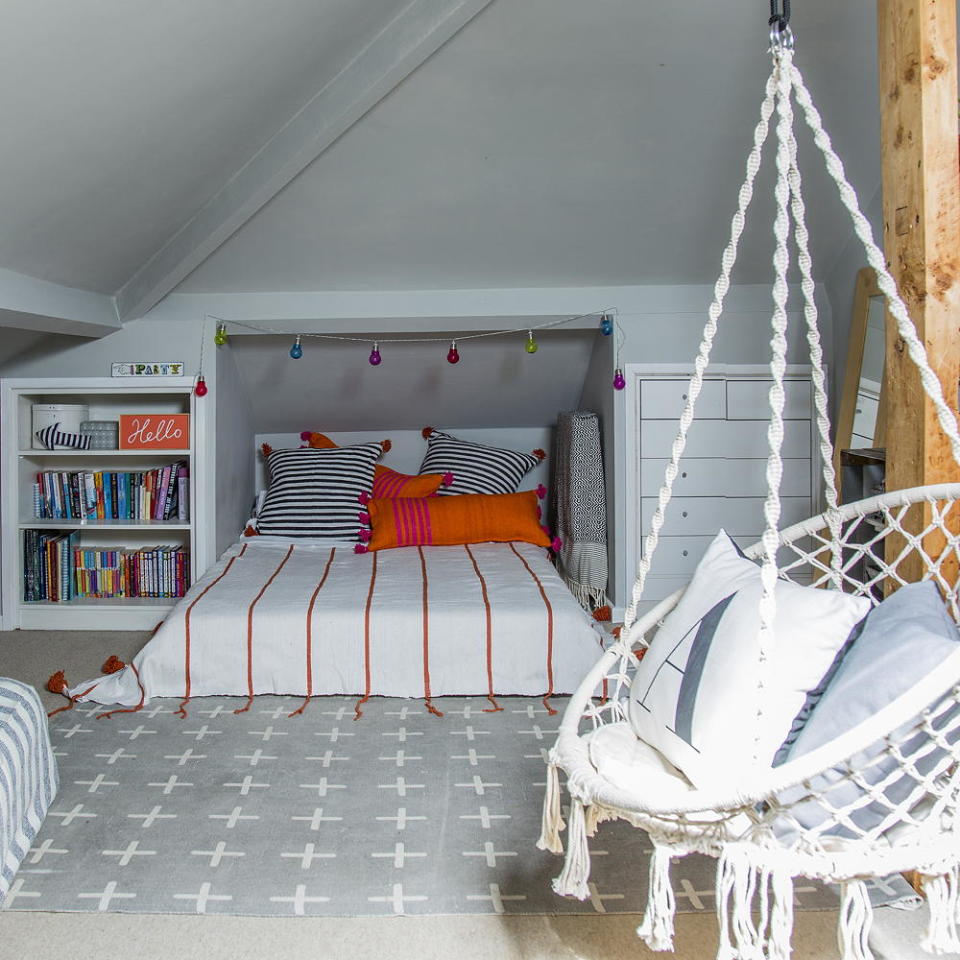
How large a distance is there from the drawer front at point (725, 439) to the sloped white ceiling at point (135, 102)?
2015 mm

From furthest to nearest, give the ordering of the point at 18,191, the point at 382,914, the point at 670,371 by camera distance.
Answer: the point at 670,371
the point at 18,191
the point at 382,914

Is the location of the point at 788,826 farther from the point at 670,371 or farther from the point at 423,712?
the point at 670,371

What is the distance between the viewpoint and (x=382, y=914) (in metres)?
1.83

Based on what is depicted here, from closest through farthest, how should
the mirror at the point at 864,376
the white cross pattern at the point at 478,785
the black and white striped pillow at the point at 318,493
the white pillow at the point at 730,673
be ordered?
the white pillow at the point at 730,673 → the white cross pattern at the point at 478,785 → the mirror at the point at 864,376 → the black and white striped pillow at the point at 318,493

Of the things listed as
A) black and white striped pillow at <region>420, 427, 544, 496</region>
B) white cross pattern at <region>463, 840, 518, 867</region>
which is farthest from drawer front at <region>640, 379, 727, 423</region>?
white cross pattern at <region>463, 840, 518, 867</region>

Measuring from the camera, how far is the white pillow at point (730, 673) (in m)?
1.47

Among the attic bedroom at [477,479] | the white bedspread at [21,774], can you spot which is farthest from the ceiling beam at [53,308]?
the white bedspread at [21,774]

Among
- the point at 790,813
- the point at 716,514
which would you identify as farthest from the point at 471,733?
the point at 716,514

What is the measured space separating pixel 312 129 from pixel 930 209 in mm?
1911

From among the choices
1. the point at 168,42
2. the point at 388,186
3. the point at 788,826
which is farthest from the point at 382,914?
the point at 388,186

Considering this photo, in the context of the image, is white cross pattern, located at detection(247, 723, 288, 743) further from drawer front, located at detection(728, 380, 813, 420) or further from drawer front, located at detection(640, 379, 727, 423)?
drawer front, located at detection(728, 380, 813, 420)

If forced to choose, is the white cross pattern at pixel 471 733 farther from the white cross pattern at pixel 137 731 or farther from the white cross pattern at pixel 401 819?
the white cross pattern at pixel 137 731

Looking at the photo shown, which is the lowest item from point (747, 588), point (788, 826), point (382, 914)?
point (382, 914)

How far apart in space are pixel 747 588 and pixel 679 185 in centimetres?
212
